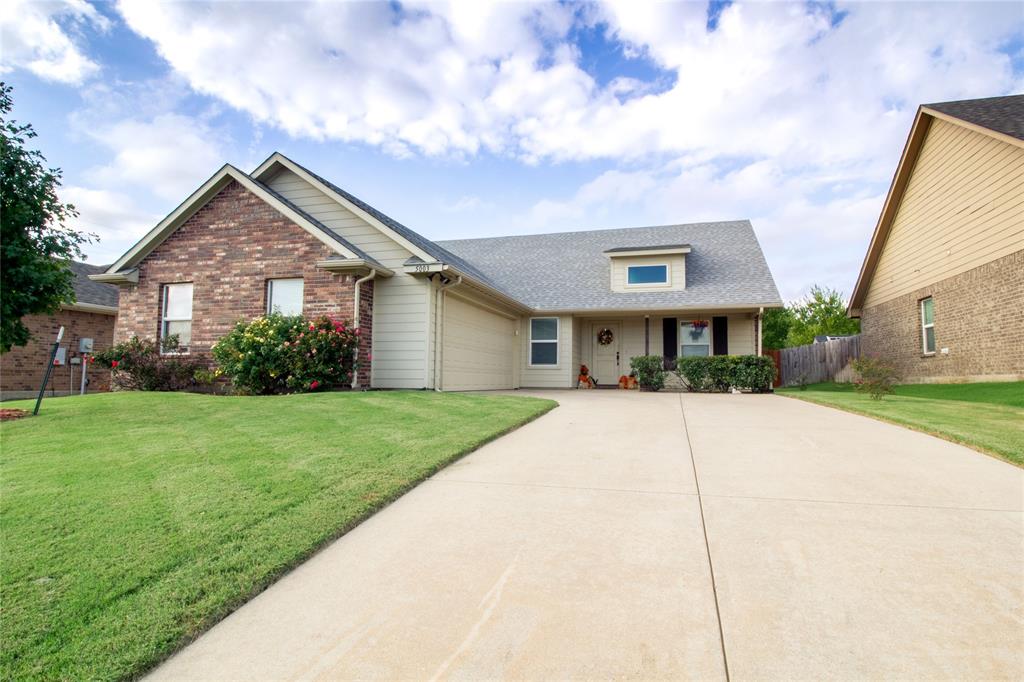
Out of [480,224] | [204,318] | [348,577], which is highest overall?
[480,224]

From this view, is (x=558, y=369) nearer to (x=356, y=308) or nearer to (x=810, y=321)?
(x=356, y=308)

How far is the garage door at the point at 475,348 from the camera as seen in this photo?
12133 mm

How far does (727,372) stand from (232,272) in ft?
40.2

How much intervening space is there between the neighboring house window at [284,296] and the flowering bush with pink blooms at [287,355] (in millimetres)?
742

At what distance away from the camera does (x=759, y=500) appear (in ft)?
12.2

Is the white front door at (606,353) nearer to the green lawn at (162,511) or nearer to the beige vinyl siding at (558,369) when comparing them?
the beige vinyl siding at (558,369)

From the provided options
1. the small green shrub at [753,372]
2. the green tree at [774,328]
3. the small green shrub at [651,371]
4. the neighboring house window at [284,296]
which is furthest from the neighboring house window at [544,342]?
the green tree at [774,328]

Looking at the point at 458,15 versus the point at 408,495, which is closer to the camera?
the point at 408,495

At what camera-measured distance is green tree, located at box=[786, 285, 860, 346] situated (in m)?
32.0

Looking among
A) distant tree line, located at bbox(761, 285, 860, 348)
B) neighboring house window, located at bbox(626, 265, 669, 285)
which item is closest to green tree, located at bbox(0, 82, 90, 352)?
neighboring house window, located at bbox(626, 265, 669, 285)

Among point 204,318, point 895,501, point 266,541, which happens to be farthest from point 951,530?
point 204,318

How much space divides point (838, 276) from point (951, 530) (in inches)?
1369

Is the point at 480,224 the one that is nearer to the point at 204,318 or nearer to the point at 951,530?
the point at 204,318

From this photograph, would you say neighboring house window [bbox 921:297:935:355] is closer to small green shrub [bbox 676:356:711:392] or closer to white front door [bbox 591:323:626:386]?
small green shrub [bbox 676:356:711:392]
